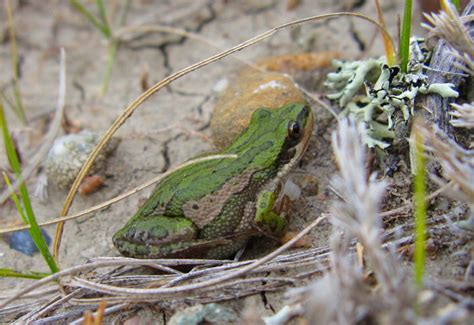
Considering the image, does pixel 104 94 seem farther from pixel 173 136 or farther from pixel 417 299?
pixel 417 299

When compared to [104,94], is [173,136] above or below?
below

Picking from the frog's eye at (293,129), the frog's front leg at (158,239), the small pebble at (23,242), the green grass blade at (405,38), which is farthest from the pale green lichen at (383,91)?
the small pebble at (23,242)

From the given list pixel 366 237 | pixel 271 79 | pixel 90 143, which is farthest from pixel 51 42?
pixel 366 237

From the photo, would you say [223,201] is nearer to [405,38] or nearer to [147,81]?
[405,38]

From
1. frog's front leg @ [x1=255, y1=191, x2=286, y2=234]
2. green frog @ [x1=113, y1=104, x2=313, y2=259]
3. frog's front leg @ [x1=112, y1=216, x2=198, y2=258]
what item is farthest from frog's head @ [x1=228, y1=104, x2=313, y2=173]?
frog's front leg @ [x1=112, y1=216, x2=198, y2=258]

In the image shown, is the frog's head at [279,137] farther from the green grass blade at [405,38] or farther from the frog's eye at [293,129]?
the green grass blade at [405,38]
